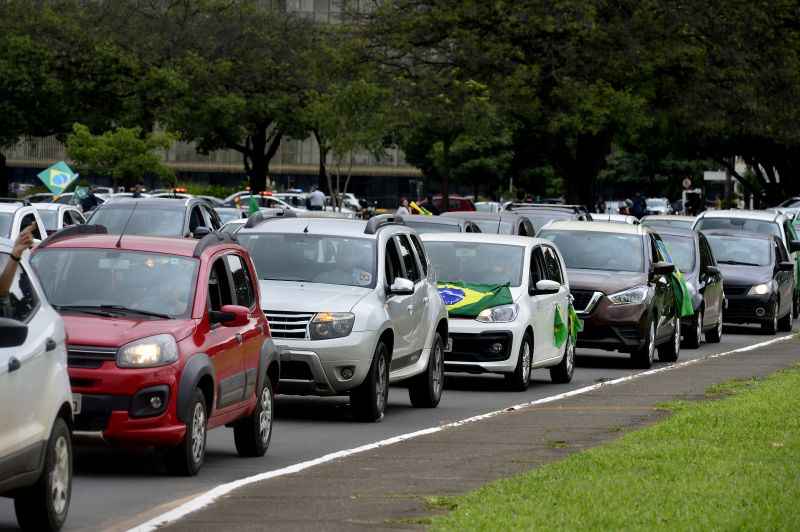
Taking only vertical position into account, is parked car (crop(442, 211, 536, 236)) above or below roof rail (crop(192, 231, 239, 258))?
below

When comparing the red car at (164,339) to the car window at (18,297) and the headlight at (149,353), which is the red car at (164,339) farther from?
the car window at (18,297)

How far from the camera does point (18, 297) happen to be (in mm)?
9242

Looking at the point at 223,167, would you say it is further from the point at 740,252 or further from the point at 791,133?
the point at 740,252

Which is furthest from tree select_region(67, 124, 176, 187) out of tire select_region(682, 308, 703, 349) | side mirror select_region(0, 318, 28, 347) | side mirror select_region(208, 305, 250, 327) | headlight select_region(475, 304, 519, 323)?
side mirror select_region(0, 318, 28, 347)

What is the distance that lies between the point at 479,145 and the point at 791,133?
3481cm

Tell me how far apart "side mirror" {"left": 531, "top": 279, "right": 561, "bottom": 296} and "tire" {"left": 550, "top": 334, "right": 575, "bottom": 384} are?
1169 mm

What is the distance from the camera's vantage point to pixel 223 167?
416 feet

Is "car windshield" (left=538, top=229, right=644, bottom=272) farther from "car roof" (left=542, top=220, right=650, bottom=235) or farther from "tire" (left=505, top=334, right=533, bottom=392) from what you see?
"tire" (left=505, top=334, right=533, bottom=392)

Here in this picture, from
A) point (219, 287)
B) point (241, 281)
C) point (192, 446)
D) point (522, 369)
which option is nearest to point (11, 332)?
point (192, 446)

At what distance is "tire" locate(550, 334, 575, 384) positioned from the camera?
872 inches

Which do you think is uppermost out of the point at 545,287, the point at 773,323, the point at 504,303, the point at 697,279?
the point at 545,287

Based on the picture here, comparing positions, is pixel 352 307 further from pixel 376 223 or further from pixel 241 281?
pixel 241 281

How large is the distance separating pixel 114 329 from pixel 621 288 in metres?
13.4

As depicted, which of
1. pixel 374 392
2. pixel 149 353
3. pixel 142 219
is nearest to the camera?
pixel 149 353
